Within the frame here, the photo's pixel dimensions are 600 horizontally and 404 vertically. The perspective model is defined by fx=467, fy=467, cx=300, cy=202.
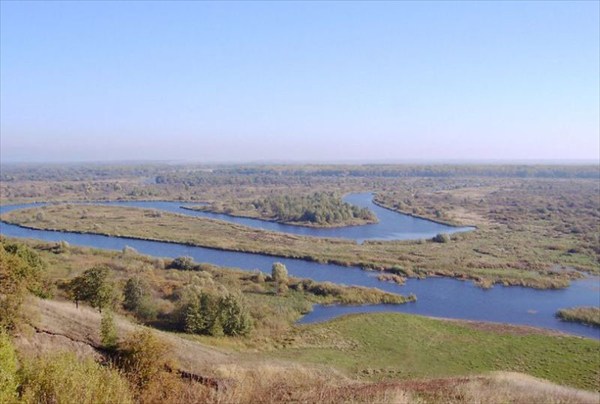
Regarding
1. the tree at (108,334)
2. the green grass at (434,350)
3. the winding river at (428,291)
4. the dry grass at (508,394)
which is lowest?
the winding river at (428,291)

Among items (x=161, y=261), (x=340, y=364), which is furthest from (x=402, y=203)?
(x=340, y=364)

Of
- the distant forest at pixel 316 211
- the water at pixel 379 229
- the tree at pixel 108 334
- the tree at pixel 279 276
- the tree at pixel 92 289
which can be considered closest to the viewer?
the tree at pixel 108 334

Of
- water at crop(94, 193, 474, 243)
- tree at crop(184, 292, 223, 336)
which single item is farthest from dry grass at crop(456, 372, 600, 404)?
water at crop(94, 193, 474, 243)

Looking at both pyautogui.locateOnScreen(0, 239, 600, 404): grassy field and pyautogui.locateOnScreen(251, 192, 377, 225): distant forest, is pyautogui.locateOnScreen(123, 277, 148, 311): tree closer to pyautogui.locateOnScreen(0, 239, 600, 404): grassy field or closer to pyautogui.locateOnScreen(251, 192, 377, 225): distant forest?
pyautogui.locateOnScreen(0, 239, 600, 404): grassy field

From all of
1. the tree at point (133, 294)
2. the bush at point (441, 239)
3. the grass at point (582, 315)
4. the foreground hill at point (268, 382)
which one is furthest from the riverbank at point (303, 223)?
the foreground hill at point (268, 382)

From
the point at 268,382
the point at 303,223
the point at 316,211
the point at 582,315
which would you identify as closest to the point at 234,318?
the point at 268,382

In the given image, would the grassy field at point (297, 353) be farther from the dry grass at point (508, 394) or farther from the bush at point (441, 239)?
the bush at point (441, 239)
